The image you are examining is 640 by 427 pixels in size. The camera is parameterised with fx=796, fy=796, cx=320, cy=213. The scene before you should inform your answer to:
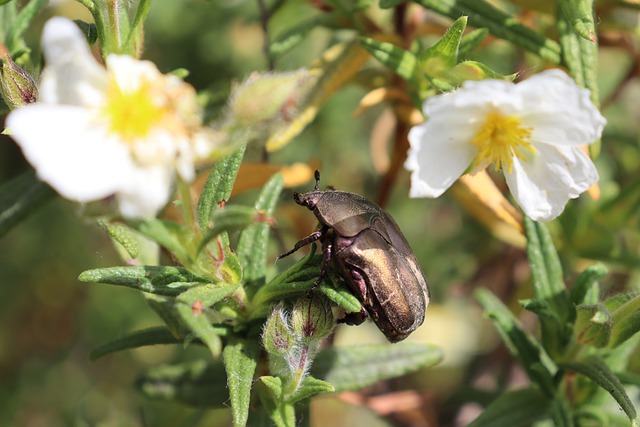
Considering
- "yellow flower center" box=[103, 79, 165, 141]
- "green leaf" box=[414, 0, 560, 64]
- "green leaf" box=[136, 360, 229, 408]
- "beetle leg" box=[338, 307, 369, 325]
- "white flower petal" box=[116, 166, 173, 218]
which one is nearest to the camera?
"white flower petal" box=[116, 166, 173, 218]

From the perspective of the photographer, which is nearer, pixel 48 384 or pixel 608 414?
pixel 608 414

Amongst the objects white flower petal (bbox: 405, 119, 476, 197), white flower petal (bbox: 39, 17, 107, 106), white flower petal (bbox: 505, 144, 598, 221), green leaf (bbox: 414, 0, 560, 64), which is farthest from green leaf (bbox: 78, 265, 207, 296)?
green leaf (bbox: 414, 0, 560, 64)

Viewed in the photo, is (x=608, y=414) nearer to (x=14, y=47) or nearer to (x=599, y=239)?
(x=599, y=239)

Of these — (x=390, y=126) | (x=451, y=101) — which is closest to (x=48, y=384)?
(x=390, y=126)

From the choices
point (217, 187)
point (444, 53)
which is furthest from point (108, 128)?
point (444, 53)

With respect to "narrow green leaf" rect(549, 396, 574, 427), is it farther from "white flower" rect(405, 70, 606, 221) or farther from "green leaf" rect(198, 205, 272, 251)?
"green leaf" rect(198, 205, 272, 251)

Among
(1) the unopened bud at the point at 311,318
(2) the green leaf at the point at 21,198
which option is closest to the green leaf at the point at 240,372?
(1) the unopened bud at the point at 311,318
